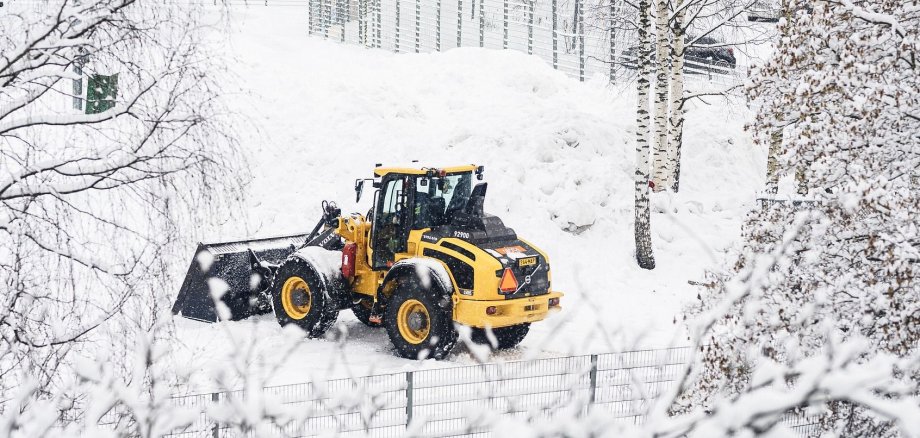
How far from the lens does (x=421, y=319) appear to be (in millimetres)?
11734

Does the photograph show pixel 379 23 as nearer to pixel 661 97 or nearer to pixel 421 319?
pixel 661 97

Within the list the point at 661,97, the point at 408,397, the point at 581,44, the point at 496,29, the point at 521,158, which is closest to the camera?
the point at 408,397

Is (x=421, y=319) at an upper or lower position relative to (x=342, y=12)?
lower

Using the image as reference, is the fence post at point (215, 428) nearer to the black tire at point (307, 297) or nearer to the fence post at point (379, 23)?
the black tire at point (307, 297)

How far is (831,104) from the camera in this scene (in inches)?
312

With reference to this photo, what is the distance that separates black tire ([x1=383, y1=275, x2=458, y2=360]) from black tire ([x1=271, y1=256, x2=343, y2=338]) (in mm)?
731

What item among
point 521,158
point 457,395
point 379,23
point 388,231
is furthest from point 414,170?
point 379,23

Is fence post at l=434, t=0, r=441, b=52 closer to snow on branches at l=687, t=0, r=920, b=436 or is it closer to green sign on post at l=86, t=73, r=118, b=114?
snow on branches at l=687, t=0, r=920, b=436

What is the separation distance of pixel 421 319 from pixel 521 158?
273 inches

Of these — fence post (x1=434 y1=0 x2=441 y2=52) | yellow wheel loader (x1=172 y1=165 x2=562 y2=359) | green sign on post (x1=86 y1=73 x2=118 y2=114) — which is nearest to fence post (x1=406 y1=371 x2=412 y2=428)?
yellow wheel loader (x1=172 y1=165 x2=562 y2=359)

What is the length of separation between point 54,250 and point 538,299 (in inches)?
263

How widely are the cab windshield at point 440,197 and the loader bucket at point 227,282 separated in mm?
2365

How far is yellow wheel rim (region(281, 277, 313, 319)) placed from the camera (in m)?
12.7

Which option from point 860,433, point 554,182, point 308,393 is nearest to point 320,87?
point 554,182
